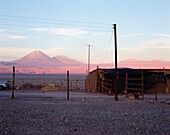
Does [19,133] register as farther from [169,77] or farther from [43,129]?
[169,77]

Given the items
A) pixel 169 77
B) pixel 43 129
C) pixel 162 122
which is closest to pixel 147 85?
pixel 169 77

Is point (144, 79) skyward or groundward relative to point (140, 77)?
groundward

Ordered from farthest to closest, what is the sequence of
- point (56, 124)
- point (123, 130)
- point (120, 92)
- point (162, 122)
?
point (120, 92) → point (162, 122) → point (56, 124) → point (123, 130)

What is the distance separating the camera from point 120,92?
46.9m

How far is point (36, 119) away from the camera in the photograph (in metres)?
15.3

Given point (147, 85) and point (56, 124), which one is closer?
point (56, 124)

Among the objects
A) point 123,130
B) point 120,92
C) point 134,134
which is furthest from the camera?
point 120,92

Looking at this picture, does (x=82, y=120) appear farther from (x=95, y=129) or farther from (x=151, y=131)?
(x=151, y=131)

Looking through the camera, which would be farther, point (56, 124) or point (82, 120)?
point (82, 120)

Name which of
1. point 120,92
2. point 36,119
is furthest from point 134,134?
point 120,92

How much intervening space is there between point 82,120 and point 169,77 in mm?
34256

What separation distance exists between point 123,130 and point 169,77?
36475 millimetres

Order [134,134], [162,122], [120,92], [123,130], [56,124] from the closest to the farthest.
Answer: [134,134], [123,130], [56,124], [162,122], [120,92]

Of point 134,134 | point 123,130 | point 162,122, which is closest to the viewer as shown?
point 134,134
